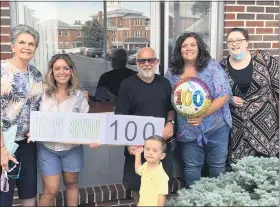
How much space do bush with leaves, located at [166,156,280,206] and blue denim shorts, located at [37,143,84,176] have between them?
794 mm

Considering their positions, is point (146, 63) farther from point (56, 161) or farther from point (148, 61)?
point (56, 161)

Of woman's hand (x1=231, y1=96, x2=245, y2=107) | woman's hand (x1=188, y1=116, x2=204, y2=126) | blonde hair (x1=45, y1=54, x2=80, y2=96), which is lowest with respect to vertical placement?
woman's hand (x1=188, y1=116, x2=204, y2=126)

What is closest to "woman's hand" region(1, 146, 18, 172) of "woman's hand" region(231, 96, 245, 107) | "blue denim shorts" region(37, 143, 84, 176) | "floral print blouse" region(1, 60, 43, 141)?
"floral print blouse" region(1, 60, 43, 141)

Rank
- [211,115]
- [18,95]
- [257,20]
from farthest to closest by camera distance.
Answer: [257,20] → [211,115] → [18,95]

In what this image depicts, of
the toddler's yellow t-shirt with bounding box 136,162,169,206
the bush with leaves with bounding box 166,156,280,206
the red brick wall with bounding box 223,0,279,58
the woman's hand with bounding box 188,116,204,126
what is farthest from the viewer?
the red brick wall with bounding box 223,0,279,58

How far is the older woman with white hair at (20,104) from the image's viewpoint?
2.82 metres

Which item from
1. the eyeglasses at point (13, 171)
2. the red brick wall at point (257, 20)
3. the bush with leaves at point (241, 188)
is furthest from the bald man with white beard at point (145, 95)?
the red brick wall at point (257, 20)

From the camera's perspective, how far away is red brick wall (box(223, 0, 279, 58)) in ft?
13.7

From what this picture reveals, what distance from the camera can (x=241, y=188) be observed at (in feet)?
10.1

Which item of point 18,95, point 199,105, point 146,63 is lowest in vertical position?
point 199,105

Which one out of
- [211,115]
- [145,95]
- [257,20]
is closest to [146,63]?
[145,95]

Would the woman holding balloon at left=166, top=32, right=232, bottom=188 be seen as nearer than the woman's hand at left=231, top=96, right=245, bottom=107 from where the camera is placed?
Yes

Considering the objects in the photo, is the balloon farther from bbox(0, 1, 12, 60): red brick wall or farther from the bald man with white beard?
bbox(0, 1, 12, 60): red brick wall

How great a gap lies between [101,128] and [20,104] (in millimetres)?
627
